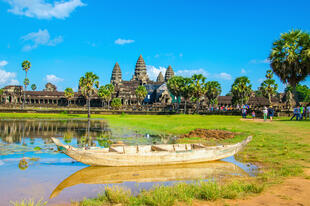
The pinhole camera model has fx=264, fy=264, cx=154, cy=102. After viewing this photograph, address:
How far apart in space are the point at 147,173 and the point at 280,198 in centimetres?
511

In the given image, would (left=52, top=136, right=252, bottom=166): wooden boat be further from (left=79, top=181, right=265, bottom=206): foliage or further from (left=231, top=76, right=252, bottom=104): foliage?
(left=231, top=76, right=252, bottom=104): foliage

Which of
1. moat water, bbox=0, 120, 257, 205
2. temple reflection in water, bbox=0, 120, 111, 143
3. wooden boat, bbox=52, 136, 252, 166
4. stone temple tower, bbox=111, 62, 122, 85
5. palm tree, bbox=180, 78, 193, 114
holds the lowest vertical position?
moat water, bbox=0, 120, 257, 205

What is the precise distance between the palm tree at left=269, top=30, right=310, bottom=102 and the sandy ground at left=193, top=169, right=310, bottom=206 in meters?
30.8

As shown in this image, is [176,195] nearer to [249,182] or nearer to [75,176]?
[249,182]

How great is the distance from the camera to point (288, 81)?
3662 cm

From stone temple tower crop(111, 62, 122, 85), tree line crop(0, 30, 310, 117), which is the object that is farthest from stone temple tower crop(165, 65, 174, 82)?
tree line crop(0, 30, 310, 117)

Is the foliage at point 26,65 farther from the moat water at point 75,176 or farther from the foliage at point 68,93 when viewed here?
the moat water at point 75,176

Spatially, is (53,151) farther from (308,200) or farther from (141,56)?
(141,56)

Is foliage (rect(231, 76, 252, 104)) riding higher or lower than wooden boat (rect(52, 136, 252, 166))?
higher

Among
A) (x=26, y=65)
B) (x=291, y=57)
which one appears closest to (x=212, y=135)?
(x=291, y=57)

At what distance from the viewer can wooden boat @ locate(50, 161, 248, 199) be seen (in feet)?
31.6

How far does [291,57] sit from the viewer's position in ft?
113

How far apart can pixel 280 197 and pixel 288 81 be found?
111 ft

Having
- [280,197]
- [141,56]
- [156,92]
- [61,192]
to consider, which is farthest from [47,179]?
[141,56]
